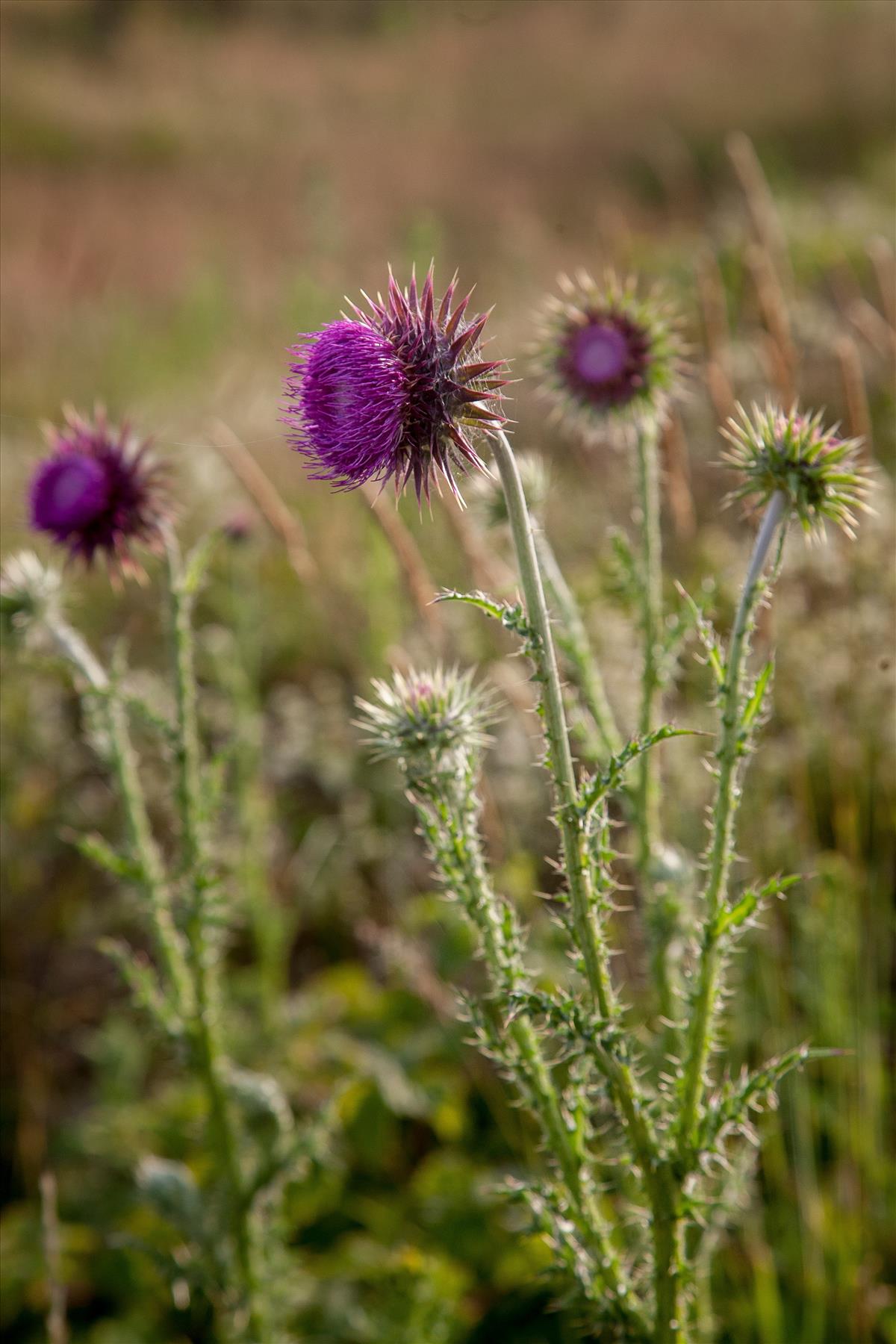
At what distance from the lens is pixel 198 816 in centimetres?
209

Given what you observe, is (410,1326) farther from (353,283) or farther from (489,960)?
(353,283)

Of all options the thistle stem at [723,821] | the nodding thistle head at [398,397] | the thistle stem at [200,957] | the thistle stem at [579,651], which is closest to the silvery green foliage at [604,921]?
the thistle stem at [723,821]

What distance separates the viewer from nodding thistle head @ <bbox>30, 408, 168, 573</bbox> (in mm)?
2127

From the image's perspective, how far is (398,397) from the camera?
1.19 meters

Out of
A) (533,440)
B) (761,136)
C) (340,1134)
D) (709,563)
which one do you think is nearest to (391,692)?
(340,1134)

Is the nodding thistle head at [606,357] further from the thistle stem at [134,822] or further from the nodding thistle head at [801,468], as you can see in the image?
the thistle stem at [134,822]

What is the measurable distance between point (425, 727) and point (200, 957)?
3.13 ft

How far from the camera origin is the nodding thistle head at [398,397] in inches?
46.7

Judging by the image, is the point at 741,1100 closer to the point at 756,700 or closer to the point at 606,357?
the point at 756,700

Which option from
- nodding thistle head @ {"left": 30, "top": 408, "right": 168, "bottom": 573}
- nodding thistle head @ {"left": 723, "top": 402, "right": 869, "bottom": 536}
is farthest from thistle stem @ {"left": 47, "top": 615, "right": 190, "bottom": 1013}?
nodding thistle head @ {"left": 723, "top": 402, "right": 869, "bottom": 536}

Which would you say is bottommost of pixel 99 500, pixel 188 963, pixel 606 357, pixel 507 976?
pixel 507 976

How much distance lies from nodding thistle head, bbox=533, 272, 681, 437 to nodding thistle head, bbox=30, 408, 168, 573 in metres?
0.82

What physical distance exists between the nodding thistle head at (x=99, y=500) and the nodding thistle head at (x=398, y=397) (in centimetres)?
101

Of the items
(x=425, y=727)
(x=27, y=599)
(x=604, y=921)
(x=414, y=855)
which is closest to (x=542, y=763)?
(x=425, y=727)
